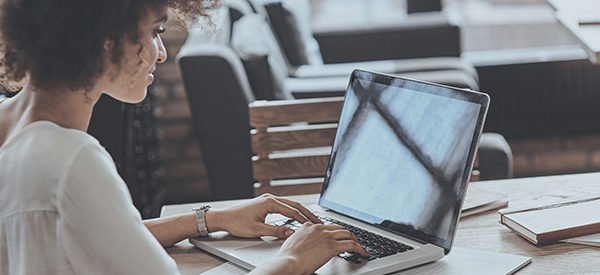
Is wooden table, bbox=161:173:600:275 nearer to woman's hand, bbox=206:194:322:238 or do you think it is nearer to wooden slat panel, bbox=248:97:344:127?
woman's hand, bbox=206:194:322:238

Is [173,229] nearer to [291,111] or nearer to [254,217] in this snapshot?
[254,217]

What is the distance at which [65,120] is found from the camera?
1.94ft

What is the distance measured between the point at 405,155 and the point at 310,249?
0.71 feet

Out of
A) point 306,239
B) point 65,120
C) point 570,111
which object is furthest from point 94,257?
point 570,111

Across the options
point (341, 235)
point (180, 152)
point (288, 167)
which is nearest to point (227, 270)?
point (341, 235)

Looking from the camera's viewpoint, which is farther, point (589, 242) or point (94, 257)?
point (589, 242)

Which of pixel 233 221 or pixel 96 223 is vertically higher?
pixel 96 223

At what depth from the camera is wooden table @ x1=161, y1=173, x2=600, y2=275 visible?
2.31 ft

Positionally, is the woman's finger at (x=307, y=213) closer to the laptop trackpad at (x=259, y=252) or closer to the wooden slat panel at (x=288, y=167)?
the laptop trackpad at (x=259, y=252)

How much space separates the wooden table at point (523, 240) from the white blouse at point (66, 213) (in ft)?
0.77

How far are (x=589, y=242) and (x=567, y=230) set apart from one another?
1.2 inches

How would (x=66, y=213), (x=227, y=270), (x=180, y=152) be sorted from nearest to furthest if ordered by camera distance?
(x=66, y=213), (x=227, y=270), (x=180, y=152)

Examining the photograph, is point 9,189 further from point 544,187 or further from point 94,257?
point 544,187

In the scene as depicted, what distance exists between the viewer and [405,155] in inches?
32.1
